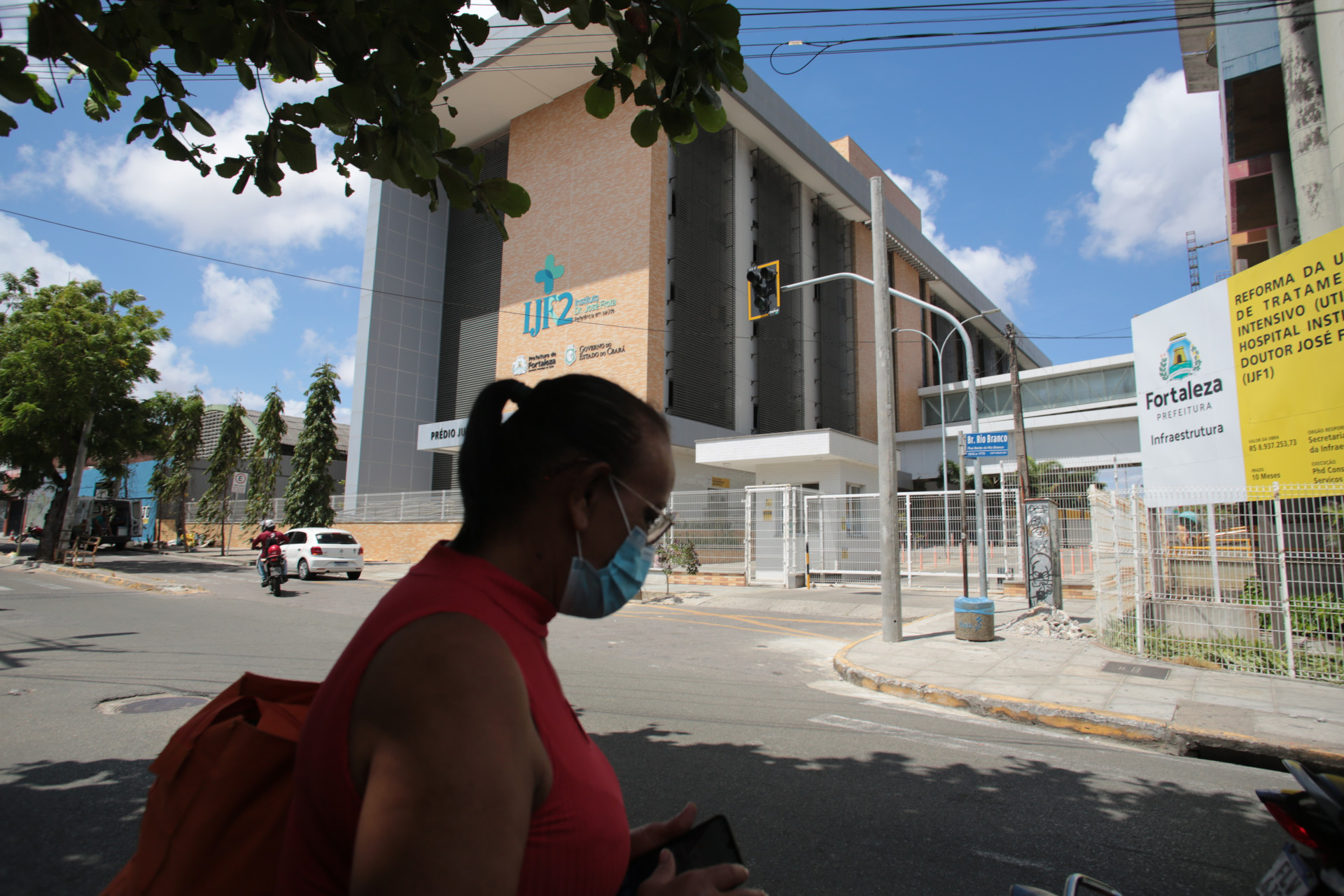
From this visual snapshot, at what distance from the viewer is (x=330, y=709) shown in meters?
1.01

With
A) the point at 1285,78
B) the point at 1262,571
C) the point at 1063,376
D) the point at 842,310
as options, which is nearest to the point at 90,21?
the point at 1262,571

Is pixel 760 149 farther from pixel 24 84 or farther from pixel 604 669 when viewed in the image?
pixel 24 84

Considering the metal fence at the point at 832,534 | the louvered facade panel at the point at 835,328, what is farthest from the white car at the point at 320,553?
the louvered facade panel at the point at 835,328

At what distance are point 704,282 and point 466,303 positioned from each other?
1233cm

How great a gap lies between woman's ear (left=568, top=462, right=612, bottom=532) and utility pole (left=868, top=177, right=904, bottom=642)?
29.8 ft

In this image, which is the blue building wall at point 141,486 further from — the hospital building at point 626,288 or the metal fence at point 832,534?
the metal fence at point 832,534

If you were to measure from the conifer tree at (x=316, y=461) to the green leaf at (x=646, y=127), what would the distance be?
1239 inches

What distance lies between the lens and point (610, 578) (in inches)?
55.7

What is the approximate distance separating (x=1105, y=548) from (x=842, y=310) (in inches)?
1213

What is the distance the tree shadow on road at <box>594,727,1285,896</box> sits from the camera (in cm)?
327

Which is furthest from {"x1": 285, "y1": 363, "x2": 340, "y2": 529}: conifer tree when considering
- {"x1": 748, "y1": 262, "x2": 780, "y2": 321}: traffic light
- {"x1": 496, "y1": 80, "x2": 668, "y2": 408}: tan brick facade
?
{"x1": 748, "y1": 262, "x2": 780, "y2": 321}: traffic light

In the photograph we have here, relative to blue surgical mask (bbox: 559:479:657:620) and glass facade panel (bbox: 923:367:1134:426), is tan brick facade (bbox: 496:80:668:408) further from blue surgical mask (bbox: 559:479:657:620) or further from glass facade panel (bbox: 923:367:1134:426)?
blue surgical mask (bbox: 559:479:657:620)

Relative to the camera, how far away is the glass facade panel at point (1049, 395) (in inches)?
1511

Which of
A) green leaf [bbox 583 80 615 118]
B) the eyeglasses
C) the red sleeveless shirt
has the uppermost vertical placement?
green leaf [bbox 583 80 615 118]
